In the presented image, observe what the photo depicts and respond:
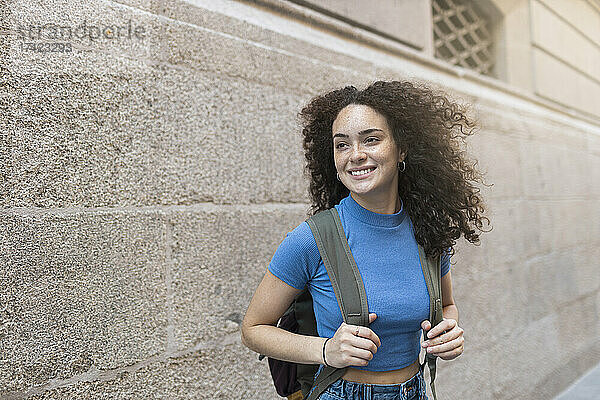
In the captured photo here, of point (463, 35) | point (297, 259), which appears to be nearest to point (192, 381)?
point (297, 259)

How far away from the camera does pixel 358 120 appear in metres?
1.73

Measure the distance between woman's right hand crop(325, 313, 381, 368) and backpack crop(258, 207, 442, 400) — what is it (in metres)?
0.08

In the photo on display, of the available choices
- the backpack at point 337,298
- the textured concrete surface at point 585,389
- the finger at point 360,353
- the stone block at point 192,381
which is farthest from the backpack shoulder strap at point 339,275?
the textured concrete surface at point 585,389

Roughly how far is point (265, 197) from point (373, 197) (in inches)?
38.8

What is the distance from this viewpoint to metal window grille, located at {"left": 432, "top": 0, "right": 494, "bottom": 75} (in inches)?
177

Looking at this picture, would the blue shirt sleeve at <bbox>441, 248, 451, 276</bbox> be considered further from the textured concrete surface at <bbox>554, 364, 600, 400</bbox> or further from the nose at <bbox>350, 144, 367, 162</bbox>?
the textured concrete surface at <bbox>554, 364, 600, 400</bbox>

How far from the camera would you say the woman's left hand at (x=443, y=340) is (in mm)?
1646

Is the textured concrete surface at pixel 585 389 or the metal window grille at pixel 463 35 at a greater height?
the metal window grille at pixel 463 35

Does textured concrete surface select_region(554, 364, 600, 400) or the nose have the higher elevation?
the nose

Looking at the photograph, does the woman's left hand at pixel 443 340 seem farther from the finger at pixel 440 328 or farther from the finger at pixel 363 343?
the finger at pixel 363 343

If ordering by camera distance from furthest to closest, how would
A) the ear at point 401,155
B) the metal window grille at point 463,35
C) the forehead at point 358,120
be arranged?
the metal window grille at point 463,35, the ear at point 401,155, the forehead at point 358,120

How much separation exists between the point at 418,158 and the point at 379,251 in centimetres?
36

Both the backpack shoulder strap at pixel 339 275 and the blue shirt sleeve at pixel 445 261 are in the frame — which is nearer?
the backpack shoulder strap at pixel 339 275

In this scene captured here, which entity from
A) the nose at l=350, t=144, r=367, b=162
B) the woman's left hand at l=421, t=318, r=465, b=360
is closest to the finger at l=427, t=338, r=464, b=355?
the woman's left hand at l=421, t=318, r=465, b=360
